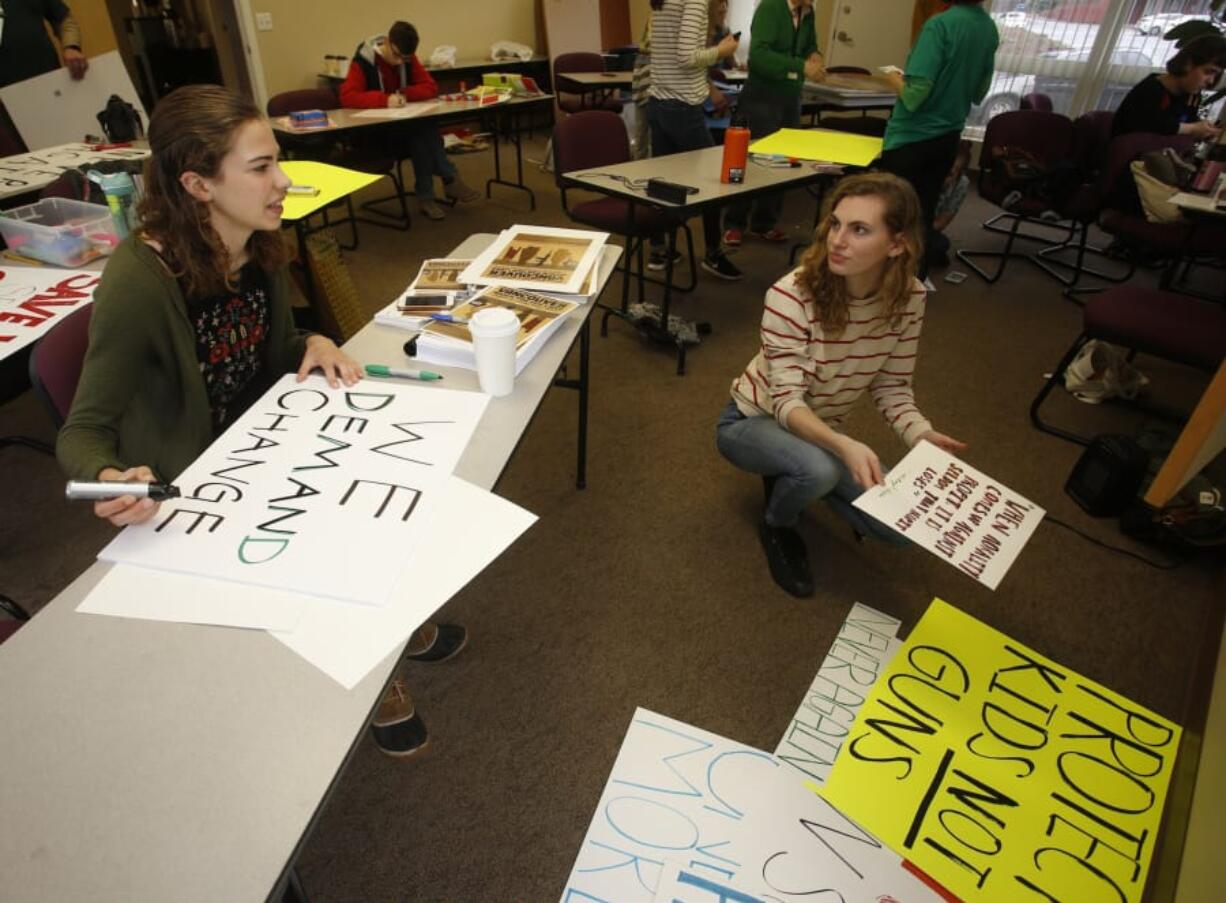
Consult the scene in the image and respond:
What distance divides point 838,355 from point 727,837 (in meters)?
1.06

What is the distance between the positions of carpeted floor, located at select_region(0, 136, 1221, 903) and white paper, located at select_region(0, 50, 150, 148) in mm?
1242

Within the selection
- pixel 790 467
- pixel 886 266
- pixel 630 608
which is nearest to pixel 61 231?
pixel 630 608

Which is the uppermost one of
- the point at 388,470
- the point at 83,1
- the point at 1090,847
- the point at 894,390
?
the point at 83,1

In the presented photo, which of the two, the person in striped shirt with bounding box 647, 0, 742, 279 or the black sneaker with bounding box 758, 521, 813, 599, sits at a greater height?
the person in striped shirt with bounding box 647, 0, 742, 279

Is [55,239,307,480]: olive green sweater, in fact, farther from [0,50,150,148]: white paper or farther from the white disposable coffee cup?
[0,50,150,148]: white paper

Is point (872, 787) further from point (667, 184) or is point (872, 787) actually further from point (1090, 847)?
point (667, 184)

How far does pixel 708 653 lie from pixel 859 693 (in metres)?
0.35

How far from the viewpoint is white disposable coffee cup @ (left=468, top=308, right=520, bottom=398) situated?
1064 millimetres

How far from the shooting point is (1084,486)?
6.89 ft

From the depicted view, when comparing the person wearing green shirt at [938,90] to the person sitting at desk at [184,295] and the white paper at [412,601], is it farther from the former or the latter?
the white paper at [412,601]

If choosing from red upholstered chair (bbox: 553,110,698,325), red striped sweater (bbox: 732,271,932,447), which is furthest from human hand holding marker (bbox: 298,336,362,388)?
red upholstered chair (bbox: 553,110,698,325)

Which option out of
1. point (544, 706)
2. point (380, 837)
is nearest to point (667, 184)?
point (544, 706)

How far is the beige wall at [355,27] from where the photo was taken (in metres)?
4.96

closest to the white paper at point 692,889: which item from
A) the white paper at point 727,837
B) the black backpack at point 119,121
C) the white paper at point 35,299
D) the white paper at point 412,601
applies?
→ the white paper at point 727,837
